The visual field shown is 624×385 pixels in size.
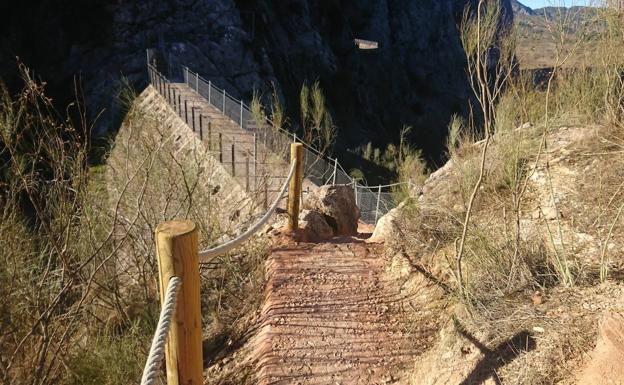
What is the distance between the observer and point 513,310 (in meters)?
2.71

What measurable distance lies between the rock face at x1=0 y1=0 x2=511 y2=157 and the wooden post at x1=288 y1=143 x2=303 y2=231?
39.0 feet

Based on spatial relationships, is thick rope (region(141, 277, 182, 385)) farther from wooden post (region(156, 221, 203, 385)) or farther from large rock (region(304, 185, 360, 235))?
large rock (region(304, 185, 360, 235))

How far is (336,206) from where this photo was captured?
660 cm

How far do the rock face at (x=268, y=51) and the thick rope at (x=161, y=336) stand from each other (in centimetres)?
1449

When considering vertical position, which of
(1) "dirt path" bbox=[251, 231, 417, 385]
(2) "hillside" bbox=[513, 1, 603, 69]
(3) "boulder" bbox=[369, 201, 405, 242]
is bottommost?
(1) "dirt path" bbox=[251, 231, 417, 385]

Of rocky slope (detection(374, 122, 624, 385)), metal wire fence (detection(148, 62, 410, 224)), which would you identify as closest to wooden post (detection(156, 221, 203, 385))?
rocky slope (detection(374, 122, 624, 385))

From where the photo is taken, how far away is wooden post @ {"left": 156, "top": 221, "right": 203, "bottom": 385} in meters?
1.90

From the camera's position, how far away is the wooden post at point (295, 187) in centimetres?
495

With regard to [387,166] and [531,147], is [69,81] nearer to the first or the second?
[387,166]

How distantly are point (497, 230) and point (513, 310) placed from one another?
101cm

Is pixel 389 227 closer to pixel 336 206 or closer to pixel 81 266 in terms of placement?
pixel 336 206

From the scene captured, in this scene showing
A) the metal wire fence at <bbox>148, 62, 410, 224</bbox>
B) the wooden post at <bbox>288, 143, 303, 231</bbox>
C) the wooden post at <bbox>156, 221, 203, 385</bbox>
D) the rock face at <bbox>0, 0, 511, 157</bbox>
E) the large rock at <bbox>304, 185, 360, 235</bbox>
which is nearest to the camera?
the wooden post at <bbox>156, 221, 203, 385</bbox>

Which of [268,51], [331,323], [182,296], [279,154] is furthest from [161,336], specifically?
[268,51]

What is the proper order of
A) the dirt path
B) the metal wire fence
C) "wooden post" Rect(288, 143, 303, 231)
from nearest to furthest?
the dirt path < "wooden post" Rect(288, 143, 303, 231) < the metal wire fence
